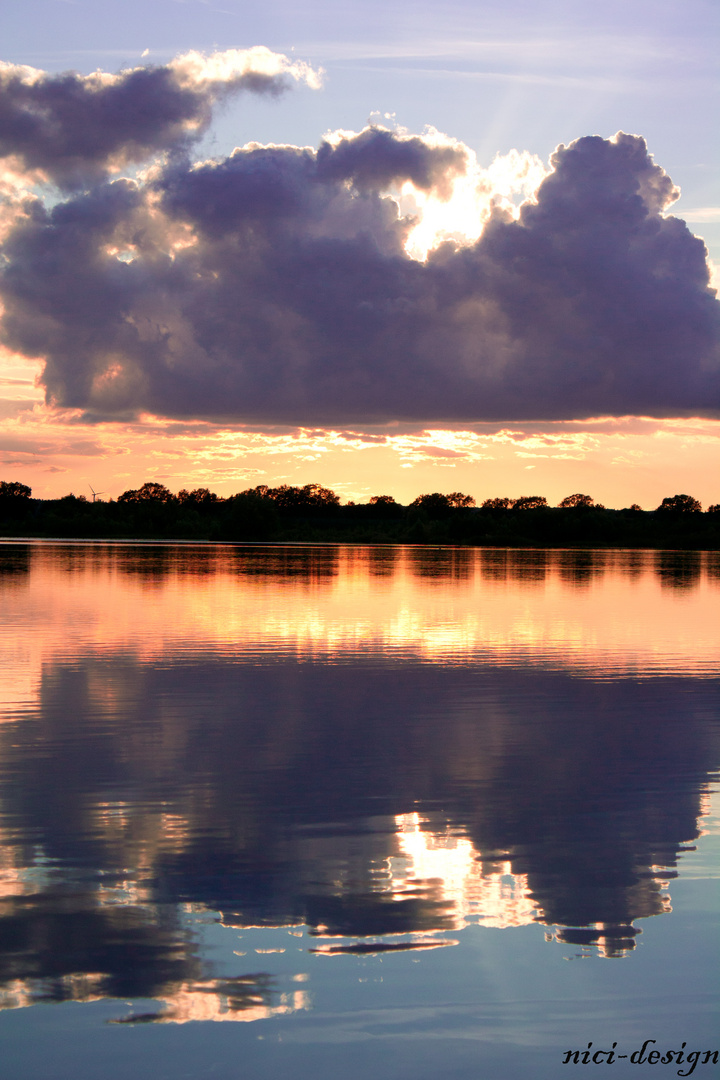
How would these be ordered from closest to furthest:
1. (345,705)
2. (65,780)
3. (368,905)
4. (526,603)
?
(368,905) → (65,780) → (345,705) → (526,603)

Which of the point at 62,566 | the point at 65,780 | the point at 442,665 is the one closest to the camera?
the point at 65,780

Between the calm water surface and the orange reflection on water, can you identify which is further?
the orange reflection on water

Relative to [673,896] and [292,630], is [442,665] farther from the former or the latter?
[673,896]

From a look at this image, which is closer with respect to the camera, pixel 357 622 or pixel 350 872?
pixel 350 872

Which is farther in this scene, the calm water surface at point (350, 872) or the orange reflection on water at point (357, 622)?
the orange reflection on water at point (357, 622)

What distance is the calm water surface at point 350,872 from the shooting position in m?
6.31

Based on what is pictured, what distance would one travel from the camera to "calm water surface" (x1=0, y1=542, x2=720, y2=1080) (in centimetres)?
631

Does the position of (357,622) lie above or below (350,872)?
above

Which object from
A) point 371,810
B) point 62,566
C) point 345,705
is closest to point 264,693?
point 345,705

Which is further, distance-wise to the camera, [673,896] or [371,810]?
[371,810]

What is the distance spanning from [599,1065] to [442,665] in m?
16.7

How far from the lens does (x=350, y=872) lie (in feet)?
29.0

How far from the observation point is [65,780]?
38.7ft

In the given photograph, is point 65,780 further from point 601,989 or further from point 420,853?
point 601,989
